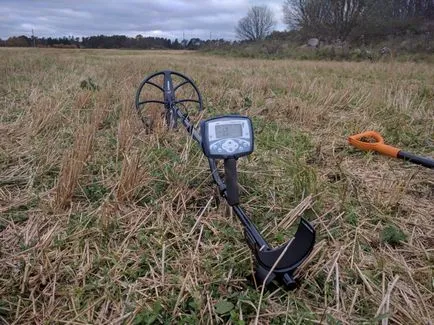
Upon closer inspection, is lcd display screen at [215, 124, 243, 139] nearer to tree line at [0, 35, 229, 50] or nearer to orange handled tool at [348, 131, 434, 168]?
orange handled tool at [348, 131, 434, 168]

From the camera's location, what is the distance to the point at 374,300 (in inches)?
59.1

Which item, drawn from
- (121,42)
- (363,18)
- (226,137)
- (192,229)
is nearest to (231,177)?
(226,137)

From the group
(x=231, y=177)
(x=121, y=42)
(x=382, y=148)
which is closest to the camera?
(x=231, y=177)

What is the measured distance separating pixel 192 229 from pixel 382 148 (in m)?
1.93

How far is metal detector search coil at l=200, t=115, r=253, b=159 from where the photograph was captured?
166cm

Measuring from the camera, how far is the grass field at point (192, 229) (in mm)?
1476

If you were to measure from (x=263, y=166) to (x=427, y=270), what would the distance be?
4.50 feet

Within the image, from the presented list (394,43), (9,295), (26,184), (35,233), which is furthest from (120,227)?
(394,43)

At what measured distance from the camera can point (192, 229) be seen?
6.35 ft

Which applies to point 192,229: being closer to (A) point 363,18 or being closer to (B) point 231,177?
(B) point 231,177

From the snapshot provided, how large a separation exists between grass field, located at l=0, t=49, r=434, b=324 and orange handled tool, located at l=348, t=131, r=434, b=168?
92 millimetres

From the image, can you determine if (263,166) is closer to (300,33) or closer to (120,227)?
(120,227)

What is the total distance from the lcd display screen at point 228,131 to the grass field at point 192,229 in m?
0.56

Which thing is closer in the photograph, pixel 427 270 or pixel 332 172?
pixel 427 270
